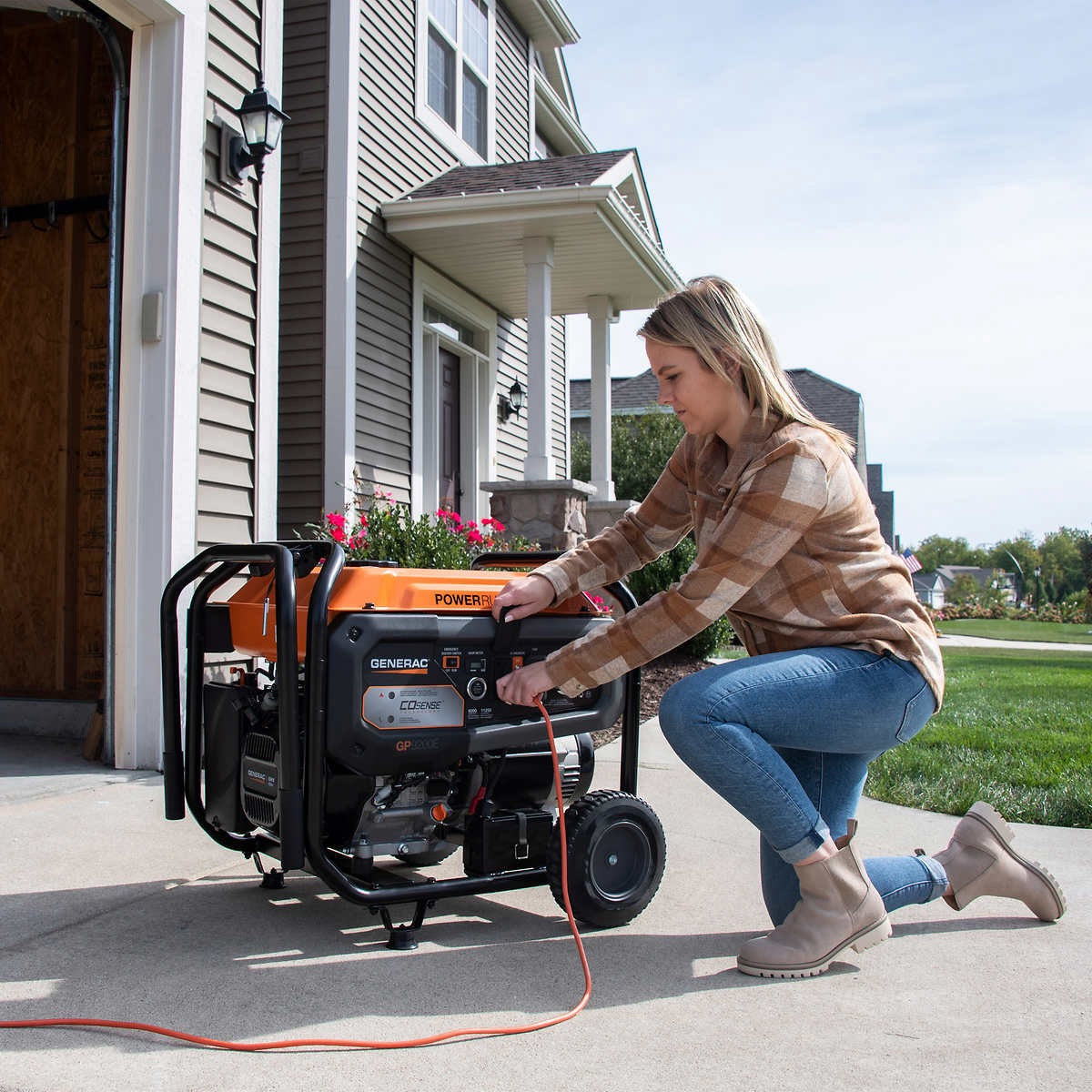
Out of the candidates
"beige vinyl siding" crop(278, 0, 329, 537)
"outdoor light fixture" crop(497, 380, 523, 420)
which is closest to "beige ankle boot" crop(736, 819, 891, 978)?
"beige vinyl siding" crop(278, 0, 329, 537)

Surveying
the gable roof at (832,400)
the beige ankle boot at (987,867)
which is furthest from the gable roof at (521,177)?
the gable roof at (832,400)

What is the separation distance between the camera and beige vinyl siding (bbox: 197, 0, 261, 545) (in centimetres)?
453

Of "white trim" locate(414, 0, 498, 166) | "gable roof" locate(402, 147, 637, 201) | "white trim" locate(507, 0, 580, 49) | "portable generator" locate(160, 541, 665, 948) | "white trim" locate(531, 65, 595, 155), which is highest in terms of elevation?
"white trim" locate(507, 0, 580, 49)

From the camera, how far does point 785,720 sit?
2.23 meters

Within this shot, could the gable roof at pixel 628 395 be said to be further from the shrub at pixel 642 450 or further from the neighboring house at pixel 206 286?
the neighboring house at pixel 206 286

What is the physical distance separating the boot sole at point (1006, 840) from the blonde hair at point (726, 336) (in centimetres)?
97

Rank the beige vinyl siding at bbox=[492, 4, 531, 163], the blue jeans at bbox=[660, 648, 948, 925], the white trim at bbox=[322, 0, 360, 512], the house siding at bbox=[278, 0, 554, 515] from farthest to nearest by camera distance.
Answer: the beige vinyl siding at bbox=[492, 4, 531, 163], the house siding at bbox=[278, 0, 554, 515], the white trim at bbox=[322, 0, 360, 512], the blue jeans at bbox=[660, 648, 948, 925]

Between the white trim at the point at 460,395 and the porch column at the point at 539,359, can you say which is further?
the white trim at the point at 460,395

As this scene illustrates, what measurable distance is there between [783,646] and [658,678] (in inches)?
205

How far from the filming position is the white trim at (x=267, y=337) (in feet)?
15.9

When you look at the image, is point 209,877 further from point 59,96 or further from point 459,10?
Result: point 459,10

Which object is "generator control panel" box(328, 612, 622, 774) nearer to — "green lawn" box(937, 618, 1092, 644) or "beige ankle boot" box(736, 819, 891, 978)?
"beige ankle boot" box(736, 819, 891, 978)

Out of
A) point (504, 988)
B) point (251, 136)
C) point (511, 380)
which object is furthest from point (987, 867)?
point (511, 380)

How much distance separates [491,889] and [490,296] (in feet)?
25.2
